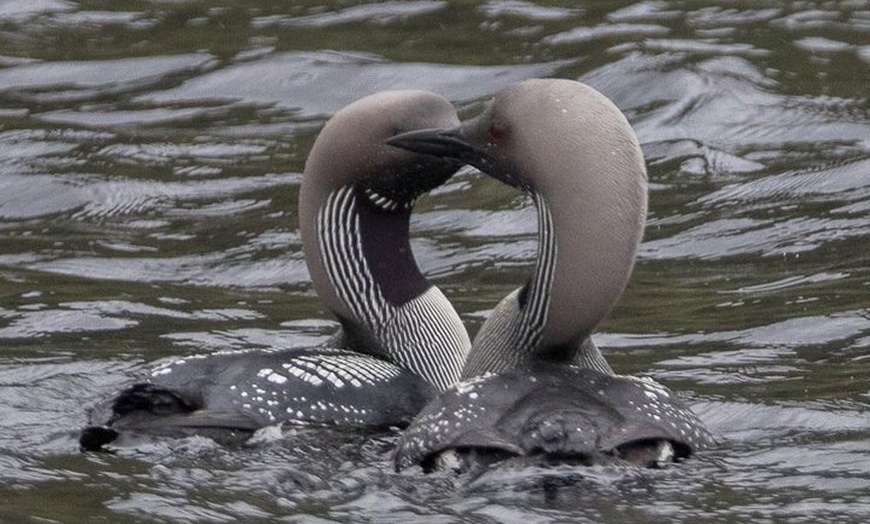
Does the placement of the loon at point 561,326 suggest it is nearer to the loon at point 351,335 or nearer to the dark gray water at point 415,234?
the dark gray water at point 415,234

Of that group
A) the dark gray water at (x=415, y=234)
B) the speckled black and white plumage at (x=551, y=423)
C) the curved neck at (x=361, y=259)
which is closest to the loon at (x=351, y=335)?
the curved neck at (x=361, y=259)

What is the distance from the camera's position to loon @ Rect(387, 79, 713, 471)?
573 cm

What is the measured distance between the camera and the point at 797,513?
18.7ft

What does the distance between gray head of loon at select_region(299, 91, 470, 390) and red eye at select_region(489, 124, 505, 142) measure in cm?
56

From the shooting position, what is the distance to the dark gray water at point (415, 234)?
5.97 m

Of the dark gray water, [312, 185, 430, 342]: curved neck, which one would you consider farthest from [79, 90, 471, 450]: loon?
the dark gray water

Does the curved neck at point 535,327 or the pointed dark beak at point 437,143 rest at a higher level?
the pointed dark beak at point 437,143

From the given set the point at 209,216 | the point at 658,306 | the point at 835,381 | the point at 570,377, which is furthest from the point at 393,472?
the point at 209,216

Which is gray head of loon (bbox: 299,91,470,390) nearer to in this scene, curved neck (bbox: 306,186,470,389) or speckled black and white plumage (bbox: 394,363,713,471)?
curved neck (bbox: 306,186,470,389)

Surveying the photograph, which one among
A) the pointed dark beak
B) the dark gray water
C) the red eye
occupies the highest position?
the red eye

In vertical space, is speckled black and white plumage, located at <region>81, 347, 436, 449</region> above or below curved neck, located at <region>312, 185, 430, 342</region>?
below

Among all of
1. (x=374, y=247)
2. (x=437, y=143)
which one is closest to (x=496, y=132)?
(x=437, y=143)

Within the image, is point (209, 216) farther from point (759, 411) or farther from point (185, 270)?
point (759, 411)

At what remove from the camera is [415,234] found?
33.6 ft
